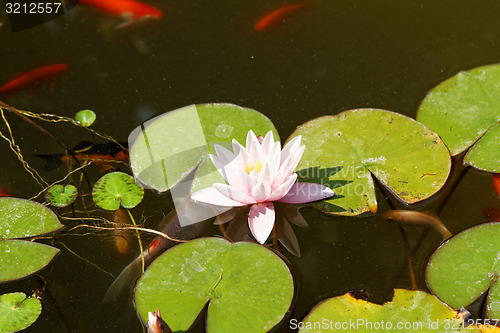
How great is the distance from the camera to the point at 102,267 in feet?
7.13

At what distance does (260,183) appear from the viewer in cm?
201

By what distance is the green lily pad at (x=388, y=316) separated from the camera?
178 cm

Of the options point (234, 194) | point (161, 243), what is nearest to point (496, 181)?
point (234, 194)

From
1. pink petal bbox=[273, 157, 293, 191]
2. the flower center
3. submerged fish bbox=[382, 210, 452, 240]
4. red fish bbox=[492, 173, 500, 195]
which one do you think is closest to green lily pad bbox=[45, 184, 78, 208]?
the flower center

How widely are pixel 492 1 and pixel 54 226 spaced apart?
3069 millimetres

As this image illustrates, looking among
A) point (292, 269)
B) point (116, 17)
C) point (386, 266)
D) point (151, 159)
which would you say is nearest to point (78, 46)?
point (116, 17)

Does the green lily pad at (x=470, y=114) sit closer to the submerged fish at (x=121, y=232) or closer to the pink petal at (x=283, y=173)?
the pink petal at (x=283, y=173)

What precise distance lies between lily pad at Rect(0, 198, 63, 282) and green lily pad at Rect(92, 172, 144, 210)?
0.76 feet

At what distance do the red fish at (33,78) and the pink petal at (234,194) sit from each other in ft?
5.13

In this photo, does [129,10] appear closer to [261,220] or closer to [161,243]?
[161,243]

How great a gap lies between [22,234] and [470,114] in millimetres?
2281

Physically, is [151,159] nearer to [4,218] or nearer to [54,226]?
[54,226]
